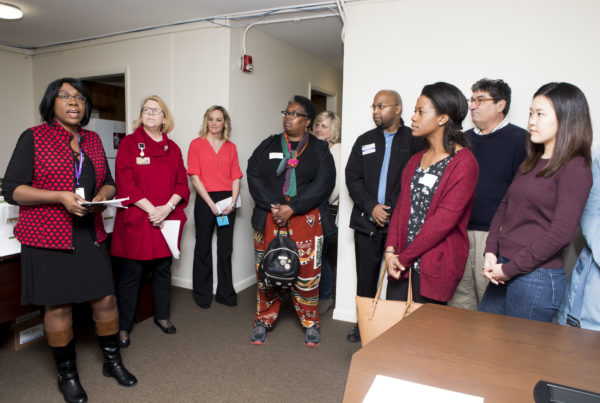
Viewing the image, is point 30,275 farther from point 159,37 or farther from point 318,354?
point 159,37

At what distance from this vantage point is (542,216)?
5.32ft

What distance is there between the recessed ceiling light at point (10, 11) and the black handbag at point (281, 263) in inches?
123

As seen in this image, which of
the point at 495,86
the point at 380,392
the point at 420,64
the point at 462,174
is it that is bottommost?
the point at 380,392

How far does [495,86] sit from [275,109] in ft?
8.44

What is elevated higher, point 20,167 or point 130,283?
point 20,167

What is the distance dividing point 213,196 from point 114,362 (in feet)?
5.20

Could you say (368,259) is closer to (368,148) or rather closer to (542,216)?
(368,148)

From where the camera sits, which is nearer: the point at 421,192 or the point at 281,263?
the point at 421,192

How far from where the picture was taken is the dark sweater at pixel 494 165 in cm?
228

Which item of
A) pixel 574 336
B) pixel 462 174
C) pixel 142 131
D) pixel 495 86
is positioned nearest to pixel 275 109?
pixel 142 131

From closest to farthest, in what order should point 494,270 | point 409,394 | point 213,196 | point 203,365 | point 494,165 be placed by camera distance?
point 409,394 → point 494,270 → point 494,165 → point 203,365 → point 213,196

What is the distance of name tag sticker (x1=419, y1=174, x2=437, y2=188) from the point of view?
189cm

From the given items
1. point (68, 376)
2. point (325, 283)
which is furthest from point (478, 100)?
point (68, 376)

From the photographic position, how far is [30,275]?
6.52ft
